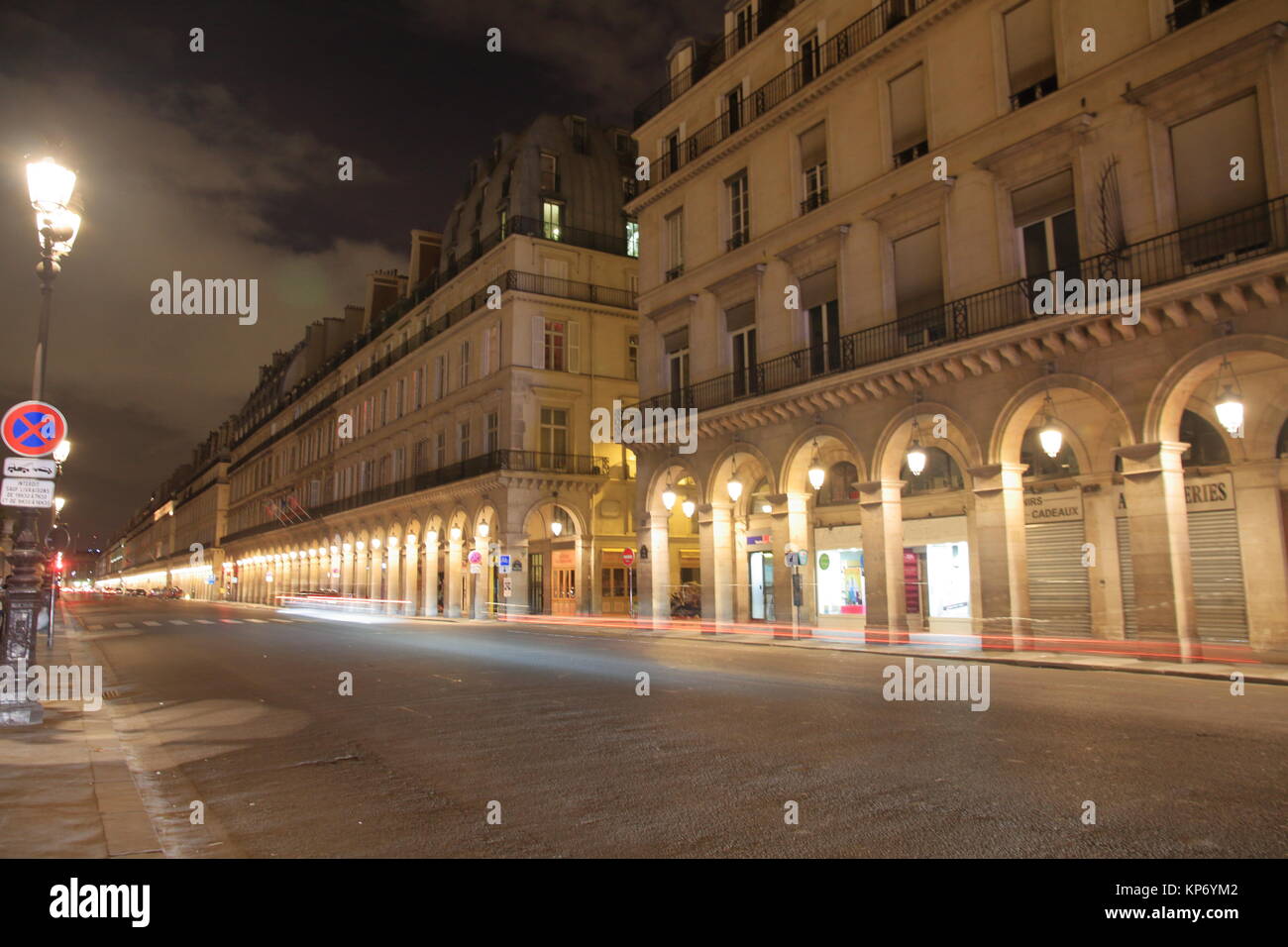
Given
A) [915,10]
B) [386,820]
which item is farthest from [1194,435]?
[386,820]

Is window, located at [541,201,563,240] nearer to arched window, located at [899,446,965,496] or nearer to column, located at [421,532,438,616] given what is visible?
column, located at [421,532,438,616]

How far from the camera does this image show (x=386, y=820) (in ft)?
16.8

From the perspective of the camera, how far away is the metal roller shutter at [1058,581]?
1750cm

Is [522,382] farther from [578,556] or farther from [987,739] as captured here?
[987,739]

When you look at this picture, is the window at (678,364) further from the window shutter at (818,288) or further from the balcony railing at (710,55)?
the balcony railing at (710,55)

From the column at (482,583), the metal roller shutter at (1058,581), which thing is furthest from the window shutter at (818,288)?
the column at (482,583)

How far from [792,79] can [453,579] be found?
85.5ft

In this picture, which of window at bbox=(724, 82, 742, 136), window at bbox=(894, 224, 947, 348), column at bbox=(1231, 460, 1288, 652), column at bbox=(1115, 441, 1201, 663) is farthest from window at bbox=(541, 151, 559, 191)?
column at bbox=(1231, 460, 1288, 652)

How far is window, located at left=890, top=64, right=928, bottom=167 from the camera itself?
19.7 meters

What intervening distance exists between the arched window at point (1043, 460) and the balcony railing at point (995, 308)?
284 centimetres

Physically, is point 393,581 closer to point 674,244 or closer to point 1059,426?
point 674,244

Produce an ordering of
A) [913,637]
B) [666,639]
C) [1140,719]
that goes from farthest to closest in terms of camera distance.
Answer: [666,639] < [913,637] < [1140,719]
